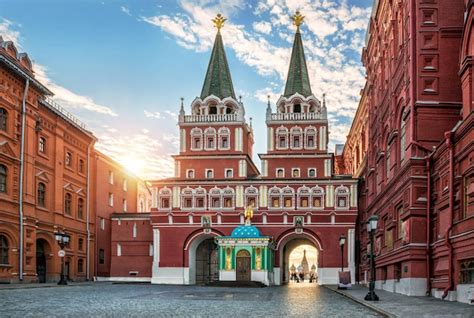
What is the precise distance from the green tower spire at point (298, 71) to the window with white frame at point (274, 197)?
893 centimetres

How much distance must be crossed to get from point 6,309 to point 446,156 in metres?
15.3

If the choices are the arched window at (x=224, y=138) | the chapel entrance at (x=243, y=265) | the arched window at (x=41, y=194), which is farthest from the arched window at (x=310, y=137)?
the arched window at (x=41, y=194)

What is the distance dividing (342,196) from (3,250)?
87.2ft

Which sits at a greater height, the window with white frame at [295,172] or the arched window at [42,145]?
the arched window at [42,145]

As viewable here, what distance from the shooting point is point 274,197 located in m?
52.3

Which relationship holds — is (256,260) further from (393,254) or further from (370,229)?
(370,229)

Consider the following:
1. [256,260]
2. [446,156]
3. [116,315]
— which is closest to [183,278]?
[256,260]

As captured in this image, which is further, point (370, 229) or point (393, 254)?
point (393, 254)

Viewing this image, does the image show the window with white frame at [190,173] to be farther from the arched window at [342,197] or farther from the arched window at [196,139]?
the arched window at [342,197]

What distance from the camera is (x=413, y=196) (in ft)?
83.5

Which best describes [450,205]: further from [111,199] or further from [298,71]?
[111,199]

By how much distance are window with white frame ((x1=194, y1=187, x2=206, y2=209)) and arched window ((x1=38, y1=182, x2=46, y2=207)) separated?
1351 centimetres

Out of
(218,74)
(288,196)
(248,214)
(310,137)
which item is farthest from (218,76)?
(248,214)

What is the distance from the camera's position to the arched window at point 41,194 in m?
43.0
